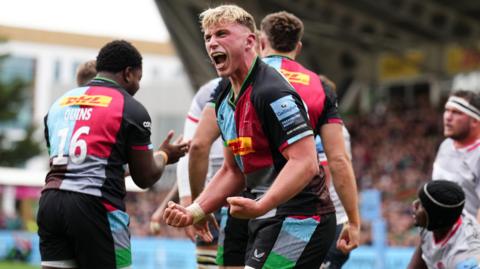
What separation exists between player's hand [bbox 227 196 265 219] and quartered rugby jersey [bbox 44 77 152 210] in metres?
1.34

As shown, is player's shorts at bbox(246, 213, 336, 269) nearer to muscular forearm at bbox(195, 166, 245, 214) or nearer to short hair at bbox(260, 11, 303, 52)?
muscular forearm at bbox(195, 166, 245, 214)

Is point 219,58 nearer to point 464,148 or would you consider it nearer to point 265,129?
point 265,129

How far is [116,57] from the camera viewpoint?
19.3 feet

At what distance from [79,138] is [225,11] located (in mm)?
1318

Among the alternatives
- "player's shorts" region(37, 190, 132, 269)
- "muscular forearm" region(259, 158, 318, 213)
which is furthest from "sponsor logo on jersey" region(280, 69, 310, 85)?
"player's shorts" region(37, 190, 132, 269)

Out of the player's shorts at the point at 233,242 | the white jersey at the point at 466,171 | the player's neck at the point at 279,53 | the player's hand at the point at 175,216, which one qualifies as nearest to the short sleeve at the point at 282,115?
the player's hand at the point at 175,216

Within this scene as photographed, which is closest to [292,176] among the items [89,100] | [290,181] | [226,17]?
[290,181]

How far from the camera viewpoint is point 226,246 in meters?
6.49

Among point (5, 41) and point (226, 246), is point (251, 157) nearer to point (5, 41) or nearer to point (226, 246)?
point (226, 246)

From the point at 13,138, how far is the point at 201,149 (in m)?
44.8

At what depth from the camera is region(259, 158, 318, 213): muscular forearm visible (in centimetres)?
468

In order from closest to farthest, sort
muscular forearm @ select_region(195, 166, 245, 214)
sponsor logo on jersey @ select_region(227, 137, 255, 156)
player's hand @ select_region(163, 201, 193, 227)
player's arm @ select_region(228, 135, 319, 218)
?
player's arm @ select_region(228, 135, 319, 218) < player's hand @ select_region(163, 201, 193, 227) < sponsor logo on jersey @ select_region(227, 137, 255, 156) < muscular forearm @ select_region(195, 166, 245, 214)

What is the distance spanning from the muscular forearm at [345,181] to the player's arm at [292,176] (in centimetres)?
121

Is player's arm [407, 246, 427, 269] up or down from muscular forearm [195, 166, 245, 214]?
down
